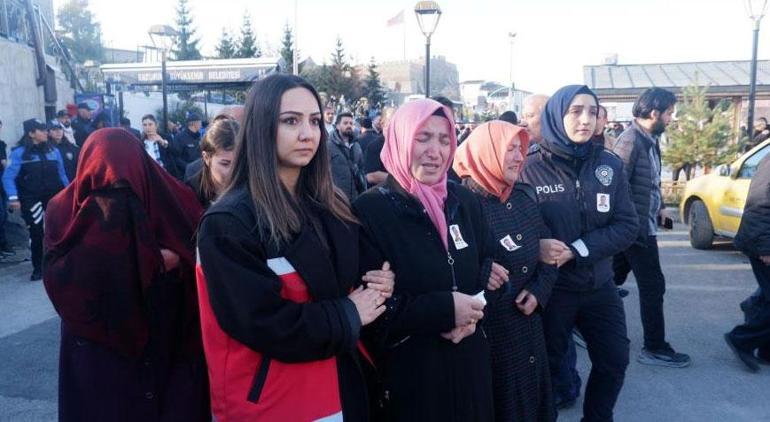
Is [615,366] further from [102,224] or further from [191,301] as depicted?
[102,224]

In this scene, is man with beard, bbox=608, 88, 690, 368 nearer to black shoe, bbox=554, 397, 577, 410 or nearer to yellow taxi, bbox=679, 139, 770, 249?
black shoe, bbox=554, 397, 577, 410

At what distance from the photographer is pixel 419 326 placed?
2.26 metres

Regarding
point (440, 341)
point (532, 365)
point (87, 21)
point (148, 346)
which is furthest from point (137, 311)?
point (87, 21)

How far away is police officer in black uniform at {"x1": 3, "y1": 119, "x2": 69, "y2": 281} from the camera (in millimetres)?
7945

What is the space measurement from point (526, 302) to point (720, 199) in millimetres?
7142

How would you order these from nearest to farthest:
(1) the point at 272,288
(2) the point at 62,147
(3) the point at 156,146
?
(1) the point at 272,288, (2) the point at 62,147, (3) the point at 156,146

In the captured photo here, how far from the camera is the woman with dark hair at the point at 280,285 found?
1.86m

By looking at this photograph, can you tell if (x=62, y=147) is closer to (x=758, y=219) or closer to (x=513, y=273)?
(x=513, y=273)

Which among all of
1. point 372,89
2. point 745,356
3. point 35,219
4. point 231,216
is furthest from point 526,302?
point 372,89

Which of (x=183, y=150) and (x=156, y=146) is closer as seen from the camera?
(x=156, y=146)

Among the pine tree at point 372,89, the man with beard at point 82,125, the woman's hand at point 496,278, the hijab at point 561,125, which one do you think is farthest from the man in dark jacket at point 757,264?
the pine tree at point 372,89

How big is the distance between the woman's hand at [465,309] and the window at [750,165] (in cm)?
735

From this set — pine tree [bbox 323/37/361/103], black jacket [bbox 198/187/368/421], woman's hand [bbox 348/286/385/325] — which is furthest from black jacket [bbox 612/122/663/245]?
pine tree [bbox 323/37/361/103]

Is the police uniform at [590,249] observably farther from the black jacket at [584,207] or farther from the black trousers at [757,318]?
the black trousers at [757,318]
